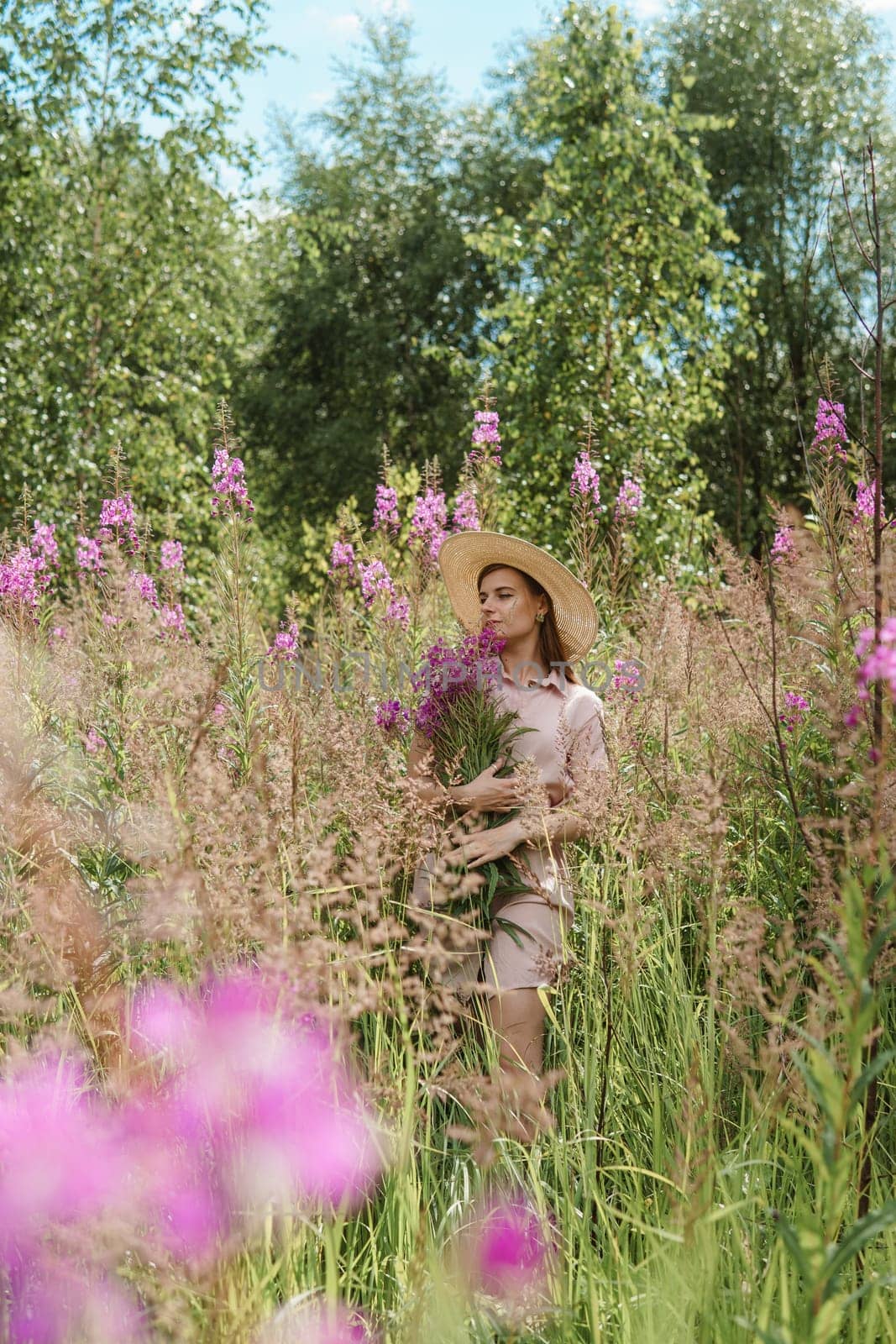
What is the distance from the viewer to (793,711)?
3.17 meters

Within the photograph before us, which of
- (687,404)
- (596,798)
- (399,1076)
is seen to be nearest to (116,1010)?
(399,1076)

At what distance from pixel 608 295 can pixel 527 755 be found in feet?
24.9

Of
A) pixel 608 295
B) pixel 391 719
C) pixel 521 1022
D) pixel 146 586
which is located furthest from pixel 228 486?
pixel 608 295

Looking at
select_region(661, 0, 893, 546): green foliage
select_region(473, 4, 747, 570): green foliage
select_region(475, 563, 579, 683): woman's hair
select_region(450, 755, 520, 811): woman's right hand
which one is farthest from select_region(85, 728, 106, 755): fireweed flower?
select_region(661, 0, 893, 546): green foliage

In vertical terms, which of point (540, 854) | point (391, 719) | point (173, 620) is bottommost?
point (540, 854)

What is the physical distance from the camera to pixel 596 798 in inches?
81.4

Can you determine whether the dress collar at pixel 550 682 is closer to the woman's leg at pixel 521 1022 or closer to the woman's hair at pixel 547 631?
the woman's hair at pixel 547 631

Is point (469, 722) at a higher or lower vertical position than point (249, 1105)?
higher

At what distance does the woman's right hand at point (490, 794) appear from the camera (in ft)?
9.11

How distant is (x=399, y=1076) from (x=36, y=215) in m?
11.2

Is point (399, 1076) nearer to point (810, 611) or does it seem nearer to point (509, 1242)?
point (509, 1242)

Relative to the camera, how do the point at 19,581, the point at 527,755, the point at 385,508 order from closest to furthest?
1. the point at 527,755
2. the point at 19,581
3. the point at 385,508

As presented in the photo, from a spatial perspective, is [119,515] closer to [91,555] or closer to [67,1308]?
[91,555]

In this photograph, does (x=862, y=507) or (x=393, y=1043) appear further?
(x=862, y=507)
